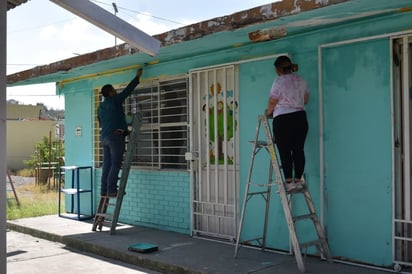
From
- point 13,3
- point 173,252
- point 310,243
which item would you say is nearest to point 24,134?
point 173,252

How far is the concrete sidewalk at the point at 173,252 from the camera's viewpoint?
16.7ft

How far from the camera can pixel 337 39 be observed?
17.1ft

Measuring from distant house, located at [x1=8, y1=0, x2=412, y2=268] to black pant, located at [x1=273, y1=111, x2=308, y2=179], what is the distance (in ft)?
1.29

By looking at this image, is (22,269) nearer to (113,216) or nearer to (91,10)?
(113,216)

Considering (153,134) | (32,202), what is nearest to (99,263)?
(153,134)

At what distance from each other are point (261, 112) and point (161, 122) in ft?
7.18

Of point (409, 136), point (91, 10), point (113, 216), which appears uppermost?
point (91, 10)

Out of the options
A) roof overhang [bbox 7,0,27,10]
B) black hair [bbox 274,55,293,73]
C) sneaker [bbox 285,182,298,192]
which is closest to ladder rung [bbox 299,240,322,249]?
sneaker [bbox 285,182,298,192]

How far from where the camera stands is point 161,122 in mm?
7672

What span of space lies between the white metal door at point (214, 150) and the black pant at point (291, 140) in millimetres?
1349

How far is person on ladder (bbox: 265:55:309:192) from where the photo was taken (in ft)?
16.5

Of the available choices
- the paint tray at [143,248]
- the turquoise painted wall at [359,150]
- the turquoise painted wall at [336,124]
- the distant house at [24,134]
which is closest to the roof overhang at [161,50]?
the turquoise painted wall at [336,124]

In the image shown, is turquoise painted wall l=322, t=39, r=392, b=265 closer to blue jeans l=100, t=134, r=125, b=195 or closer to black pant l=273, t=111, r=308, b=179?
black pant l=273, t=111, r=308, b=179

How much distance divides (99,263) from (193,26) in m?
3.33
